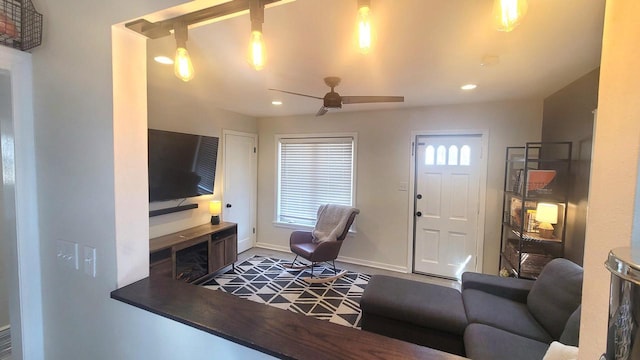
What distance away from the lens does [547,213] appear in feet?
8.22

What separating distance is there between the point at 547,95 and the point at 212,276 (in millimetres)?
4569

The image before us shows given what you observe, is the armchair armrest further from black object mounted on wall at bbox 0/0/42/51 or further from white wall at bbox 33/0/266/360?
black object mounted on wall at bbox 0/0/42/51

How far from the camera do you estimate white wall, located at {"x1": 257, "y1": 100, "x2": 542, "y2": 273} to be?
135 inches

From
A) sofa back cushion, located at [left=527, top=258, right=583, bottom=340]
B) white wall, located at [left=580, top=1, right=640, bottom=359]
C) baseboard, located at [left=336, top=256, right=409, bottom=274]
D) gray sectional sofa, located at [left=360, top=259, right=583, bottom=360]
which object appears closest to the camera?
white wall, located at [left=580, top=1, right=640, bottom=359]

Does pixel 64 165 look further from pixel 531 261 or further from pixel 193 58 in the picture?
pixel 531 261

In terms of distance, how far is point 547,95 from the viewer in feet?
10.1

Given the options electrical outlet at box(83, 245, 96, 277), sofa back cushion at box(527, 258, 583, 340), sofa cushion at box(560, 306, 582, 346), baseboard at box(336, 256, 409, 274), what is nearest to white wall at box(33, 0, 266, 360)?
electrical outlet at box(83, 245, 96, 277)

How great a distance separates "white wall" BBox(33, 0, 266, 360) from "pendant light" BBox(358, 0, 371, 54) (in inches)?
28.0

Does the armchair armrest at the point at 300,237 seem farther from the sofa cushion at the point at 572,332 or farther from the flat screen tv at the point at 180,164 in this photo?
the sofa cushion at the point at 572,332

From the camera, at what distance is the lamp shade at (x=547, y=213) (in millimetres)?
2486

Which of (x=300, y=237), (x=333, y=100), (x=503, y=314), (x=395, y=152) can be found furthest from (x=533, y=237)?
(x=300, y=237)

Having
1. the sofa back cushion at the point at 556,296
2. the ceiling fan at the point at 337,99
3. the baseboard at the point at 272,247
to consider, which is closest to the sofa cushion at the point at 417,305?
the sofa back cushion at the point at 556,296

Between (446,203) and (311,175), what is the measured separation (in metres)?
2.11

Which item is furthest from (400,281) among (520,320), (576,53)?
(576,53)
